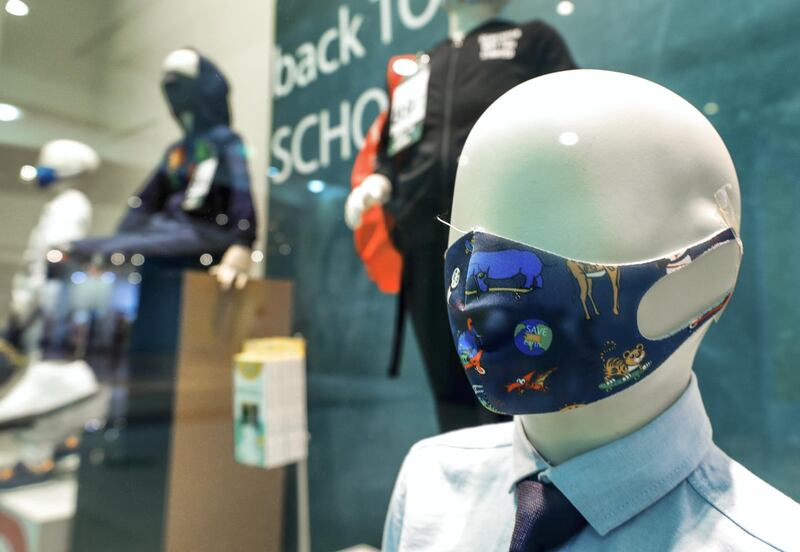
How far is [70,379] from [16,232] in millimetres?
502

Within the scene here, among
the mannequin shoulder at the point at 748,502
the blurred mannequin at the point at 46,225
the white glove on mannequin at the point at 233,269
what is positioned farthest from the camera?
the white glove on mannequin at the point at 233,269

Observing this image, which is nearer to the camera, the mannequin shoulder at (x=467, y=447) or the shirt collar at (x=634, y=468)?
the shirt collar at (x=634, y=468)

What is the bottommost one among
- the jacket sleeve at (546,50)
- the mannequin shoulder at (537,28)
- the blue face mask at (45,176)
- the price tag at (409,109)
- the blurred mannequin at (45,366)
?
the blurred mannequin at (45,366)

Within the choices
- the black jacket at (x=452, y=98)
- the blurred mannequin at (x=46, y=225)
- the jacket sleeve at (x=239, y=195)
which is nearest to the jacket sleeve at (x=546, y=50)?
the black jacket at (x=452, y=98)

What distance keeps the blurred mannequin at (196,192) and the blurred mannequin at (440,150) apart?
0.65m

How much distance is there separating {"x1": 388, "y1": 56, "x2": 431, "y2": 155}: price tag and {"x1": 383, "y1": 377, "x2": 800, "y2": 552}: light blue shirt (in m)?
0.64

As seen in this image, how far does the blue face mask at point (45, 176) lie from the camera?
1472mm

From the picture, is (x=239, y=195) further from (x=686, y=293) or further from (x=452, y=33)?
(x=686, y=293)

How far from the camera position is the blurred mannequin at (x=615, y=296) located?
550mm

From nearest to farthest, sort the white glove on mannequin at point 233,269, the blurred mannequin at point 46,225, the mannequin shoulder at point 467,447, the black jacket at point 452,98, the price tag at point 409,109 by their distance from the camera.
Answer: the mannequin shoulder at point 467,447
the black jacket at point 452,98
the price tag at point 409,109
the blurred mannequin at point 46,225
the white glove on mannequin at point 233,269

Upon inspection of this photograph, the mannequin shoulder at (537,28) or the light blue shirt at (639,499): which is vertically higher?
the mannequin shoulder at (537,28)

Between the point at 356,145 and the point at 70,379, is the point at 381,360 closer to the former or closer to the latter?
the point at 356,145

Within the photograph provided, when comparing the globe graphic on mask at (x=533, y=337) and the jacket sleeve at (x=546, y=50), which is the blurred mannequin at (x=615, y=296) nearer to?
the globe graphic on mask at (x=533, y=337)

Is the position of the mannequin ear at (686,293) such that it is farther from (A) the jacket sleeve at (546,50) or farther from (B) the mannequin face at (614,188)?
(A) the jacket sleeve at (546,50)
